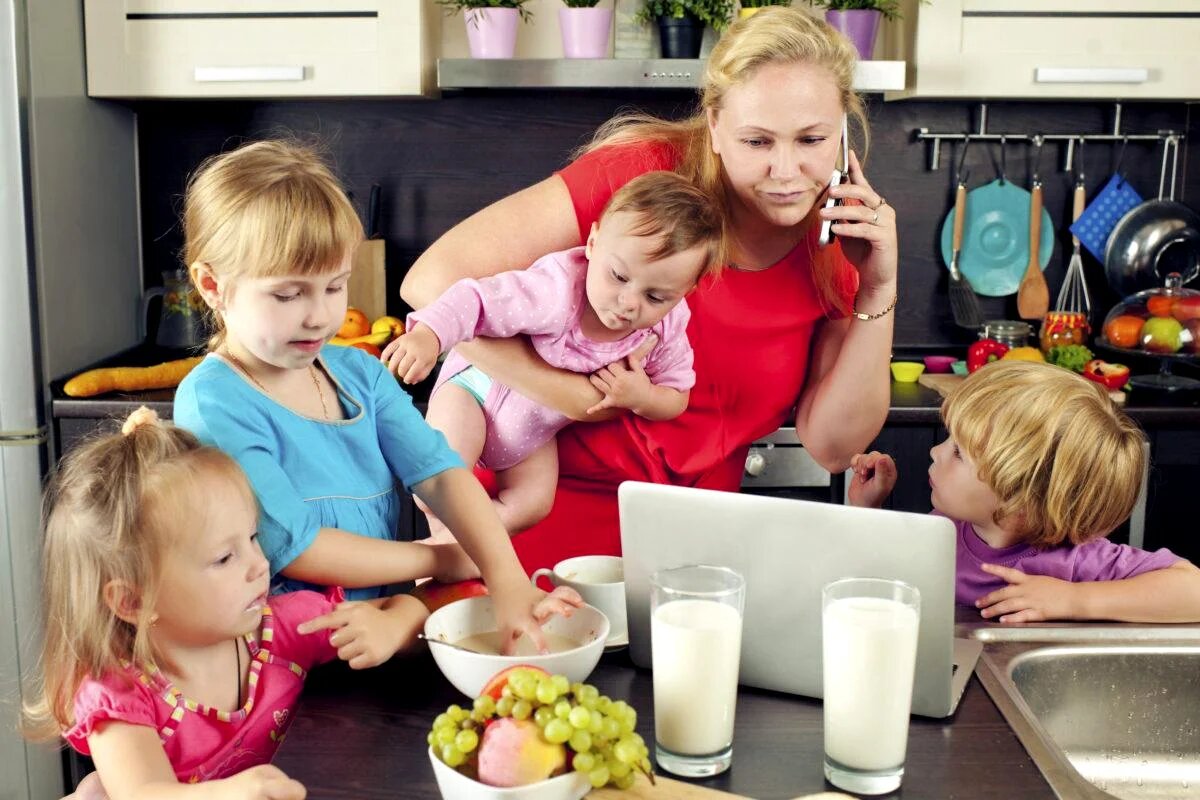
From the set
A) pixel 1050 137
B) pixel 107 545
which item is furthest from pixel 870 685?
pixel 1050 137

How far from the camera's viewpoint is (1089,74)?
278cm

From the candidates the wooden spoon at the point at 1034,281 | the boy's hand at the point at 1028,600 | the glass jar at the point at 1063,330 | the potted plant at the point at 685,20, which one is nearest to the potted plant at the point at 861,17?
the potted plant at the point at 685,20

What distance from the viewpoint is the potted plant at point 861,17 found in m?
2.80

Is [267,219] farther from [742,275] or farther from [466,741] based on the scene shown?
[742,275]

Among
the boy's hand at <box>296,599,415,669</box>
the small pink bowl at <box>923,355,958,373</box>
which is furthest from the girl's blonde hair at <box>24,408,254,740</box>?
the small pink bowl at <box>923,355,958,373</box>

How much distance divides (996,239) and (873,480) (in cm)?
174

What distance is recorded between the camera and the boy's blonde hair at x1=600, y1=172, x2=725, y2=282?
1.57 meters

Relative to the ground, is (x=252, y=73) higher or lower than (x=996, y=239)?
higher

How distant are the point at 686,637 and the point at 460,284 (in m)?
0.82

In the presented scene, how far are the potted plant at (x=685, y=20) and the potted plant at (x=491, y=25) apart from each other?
32 cm

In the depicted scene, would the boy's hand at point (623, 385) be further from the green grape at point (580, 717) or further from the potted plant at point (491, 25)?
the potted plant at point (491, 25)

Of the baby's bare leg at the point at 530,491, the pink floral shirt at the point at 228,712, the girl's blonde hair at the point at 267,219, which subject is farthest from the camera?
the baby's bare leg at the point at 530,491

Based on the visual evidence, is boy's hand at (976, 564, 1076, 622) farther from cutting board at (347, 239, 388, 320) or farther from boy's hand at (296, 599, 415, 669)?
cutting board at (347, 239, 388, 320)

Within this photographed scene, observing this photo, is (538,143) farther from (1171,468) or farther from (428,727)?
(428,727)
